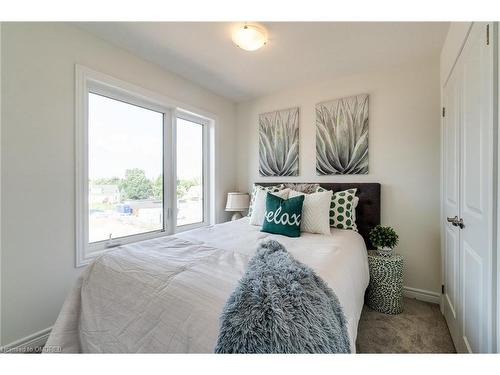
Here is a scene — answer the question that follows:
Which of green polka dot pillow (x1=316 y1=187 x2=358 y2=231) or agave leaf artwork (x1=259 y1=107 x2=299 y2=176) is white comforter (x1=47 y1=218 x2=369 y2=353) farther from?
agave leaf artwork (x1=259 y1=107 x2=299 y2=176)

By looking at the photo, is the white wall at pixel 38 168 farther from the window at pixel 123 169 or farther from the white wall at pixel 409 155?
the white wall at pixel 409 155

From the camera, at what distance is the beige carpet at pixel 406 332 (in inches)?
59.2

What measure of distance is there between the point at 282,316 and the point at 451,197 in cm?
170

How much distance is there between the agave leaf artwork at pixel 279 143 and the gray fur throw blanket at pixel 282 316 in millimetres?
1998

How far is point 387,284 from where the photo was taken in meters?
1.90

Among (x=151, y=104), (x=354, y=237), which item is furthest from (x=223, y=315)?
(x=151, y=104)

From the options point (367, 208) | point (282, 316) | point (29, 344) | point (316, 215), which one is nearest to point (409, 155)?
point (367, 208)

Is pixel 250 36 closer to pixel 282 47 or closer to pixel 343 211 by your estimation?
pixel 282 47

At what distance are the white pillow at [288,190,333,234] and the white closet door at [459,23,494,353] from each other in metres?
0.89

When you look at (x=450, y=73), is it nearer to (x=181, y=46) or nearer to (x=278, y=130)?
(x=278, y=130)

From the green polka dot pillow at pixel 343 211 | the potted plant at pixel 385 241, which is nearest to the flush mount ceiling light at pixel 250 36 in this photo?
the green polka dot pillow at pixel 343 211

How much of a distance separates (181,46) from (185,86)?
2.25ft
